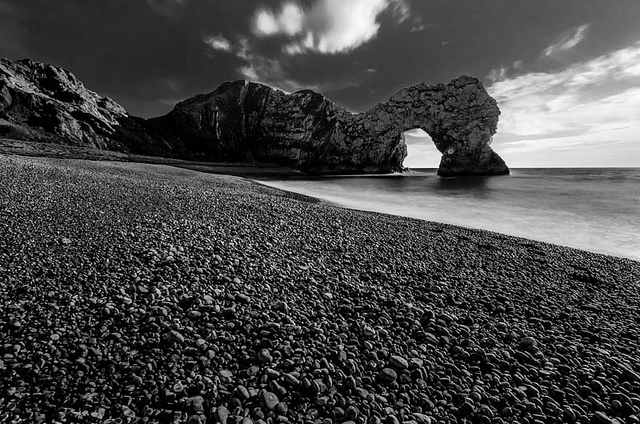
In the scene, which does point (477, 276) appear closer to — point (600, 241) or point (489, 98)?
point (600, 241)

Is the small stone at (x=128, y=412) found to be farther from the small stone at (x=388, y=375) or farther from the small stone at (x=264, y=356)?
the small stone at (x=388, y=375)

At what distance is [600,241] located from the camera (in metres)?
14.3

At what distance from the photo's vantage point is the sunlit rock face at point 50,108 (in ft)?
242

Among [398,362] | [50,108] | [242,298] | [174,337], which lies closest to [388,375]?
[398,362]

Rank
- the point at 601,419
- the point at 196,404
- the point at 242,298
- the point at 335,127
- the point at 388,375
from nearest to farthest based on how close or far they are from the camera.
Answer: the point at 196,404 < the point at 601,419 < the point at 388,375 < the point at 242,298 < the point at 335,127

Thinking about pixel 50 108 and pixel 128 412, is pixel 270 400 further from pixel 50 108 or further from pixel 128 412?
pixel 50 108

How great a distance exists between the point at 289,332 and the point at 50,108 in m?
118

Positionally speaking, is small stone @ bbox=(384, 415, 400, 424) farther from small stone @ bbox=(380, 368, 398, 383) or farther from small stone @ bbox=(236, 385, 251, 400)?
small stone @ bbox=(236, 385, 251, 400)

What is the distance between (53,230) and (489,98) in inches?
4231

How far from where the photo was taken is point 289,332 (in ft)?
14.7

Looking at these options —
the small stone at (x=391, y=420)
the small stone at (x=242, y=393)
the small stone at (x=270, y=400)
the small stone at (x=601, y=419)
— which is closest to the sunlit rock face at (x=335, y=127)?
the small stone at (x=601, y=419)

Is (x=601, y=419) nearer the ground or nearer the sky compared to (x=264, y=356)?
nearer the ground

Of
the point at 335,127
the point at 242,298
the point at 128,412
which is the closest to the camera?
the point at 128,412

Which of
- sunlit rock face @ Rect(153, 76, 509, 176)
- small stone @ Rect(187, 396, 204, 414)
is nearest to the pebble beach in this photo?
small stone @ Rect(187, 396, 204, 414)
